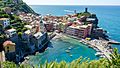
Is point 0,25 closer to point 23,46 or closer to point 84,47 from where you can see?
point 23,46

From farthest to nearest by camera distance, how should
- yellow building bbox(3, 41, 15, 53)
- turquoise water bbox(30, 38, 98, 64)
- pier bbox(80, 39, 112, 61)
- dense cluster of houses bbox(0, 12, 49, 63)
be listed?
pier bbox(80, 39, 112, 61)
turquoise water bbox(30, 38, 98, 64)
dense cluster of houses bbox(0, 12, 49, 63)
yellow building bbox(3, 41, 15, 53)

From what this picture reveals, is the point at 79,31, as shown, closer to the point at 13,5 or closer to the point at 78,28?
the point at 78,28

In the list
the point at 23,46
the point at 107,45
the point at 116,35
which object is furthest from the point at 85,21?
the point at 23,46

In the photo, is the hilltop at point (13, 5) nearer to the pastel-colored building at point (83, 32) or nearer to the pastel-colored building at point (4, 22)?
the pastel-colored building at point (4, 22)

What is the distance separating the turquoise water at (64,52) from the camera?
37.1 meters

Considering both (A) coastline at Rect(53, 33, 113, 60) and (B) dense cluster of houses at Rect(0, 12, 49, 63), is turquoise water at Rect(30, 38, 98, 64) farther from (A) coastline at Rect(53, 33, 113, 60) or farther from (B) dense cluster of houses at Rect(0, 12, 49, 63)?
(B) dense cluster of houses at Rect(0, 12, 49, 63)

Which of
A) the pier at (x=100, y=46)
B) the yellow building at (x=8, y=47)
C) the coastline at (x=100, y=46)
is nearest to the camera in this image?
the yellow building at (x=8, y=47)

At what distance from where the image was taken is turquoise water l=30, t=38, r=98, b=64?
37.1 m

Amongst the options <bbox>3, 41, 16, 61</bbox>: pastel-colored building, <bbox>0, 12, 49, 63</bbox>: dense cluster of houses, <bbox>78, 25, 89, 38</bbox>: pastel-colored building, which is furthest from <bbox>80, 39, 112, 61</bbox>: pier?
<bbox>3, 41, 16, 61</bbox>: pastel-colored building

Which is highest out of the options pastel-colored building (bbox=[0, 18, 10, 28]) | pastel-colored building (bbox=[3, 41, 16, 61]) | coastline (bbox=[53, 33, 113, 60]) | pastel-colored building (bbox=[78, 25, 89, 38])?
pastel-colored building (bbox=[0, 18, 10, 28])

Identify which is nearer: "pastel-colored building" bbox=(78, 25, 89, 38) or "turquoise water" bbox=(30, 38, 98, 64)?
"turquoise water" bbox=(30, 38, 98, 64)

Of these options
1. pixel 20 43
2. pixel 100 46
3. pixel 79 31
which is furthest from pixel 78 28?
pixel 20 43

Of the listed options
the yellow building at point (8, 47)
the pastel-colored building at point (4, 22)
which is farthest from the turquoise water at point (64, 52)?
the pastel-colored building at point (4, 22)

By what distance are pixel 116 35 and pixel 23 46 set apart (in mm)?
28426
